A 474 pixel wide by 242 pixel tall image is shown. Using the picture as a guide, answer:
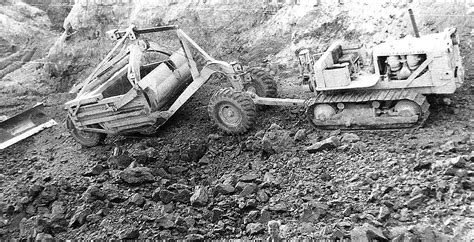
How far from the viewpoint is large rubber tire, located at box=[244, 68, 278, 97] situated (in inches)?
377

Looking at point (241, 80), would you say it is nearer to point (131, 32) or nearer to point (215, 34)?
point (131, 32)

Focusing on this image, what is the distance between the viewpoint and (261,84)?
31.4 ft

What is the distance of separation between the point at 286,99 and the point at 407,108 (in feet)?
6.70

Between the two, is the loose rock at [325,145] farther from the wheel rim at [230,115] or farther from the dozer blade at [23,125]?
the dozer blade at [23,125]

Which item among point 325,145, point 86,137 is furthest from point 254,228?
point 86,137

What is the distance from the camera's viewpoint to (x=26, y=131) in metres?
10.9

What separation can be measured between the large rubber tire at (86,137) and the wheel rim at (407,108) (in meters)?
5.41

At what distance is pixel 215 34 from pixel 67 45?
4.45 meters

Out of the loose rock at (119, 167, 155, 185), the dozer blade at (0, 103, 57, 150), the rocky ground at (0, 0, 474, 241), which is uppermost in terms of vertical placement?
the dozer blade at (0, 103, 57, 150)

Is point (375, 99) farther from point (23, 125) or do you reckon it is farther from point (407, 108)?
point (23, 125)

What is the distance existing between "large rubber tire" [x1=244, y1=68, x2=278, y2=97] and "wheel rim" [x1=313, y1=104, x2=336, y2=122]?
145cm

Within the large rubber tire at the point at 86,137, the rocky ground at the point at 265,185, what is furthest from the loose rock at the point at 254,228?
the large rubber tire at the point at 86,137

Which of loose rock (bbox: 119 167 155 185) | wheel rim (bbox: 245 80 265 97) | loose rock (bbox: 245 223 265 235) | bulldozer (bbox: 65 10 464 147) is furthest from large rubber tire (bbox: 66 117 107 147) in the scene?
loose rock (bbox: 245 223 265 235)

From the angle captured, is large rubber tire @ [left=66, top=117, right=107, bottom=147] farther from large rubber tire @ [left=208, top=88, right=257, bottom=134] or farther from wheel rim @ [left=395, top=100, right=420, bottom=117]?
wheel rim @ [left=395, top=100, right=420, bottom=117]
